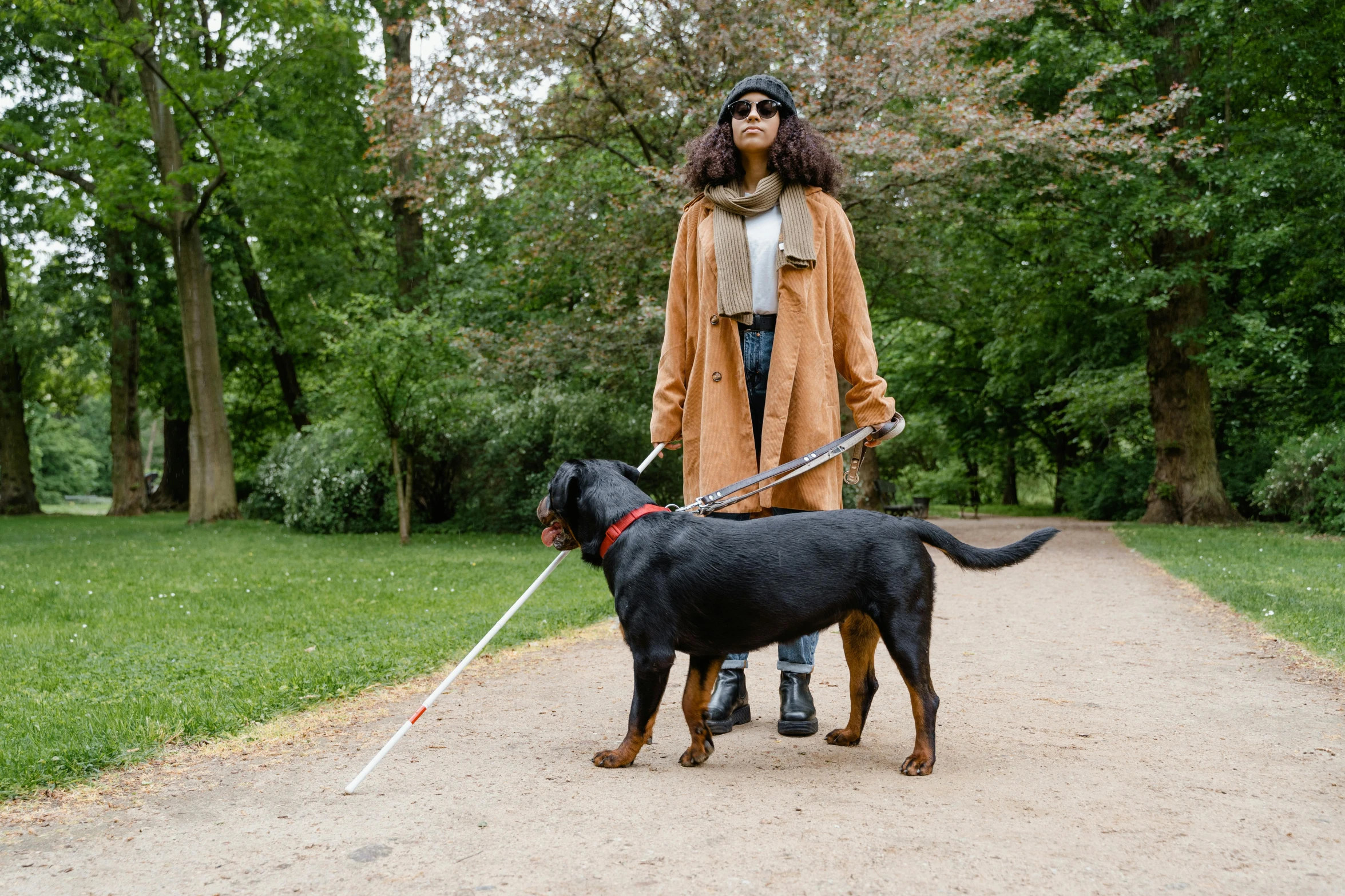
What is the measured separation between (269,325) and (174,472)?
19.1ft

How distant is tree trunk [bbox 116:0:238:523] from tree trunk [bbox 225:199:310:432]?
3.27 metres

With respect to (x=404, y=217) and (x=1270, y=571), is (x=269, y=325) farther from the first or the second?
(x=1270, y=571)

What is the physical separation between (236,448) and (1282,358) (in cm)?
2714

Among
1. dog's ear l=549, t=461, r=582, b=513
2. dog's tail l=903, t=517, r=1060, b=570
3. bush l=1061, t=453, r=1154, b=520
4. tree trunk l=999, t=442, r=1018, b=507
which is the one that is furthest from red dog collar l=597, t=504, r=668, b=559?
tree trunk l=999, t=442, r=1018, b=507

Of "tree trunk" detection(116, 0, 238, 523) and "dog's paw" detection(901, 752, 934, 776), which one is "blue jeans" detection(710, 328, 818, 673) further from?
"tree trunk" detection(116, 0, 238, 523)

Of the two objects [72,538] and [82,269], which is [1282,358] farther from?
[82,269]

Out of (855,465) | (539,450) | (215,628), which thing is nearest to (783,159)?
(855,465)

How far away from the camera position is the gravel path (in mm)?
2688

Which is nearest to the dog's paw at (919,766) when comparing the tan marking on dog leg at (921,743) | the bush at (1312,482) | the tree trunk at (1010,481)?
the tan marking on dog leg at (921,743)

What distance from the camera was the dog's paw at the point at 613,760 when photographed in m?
3.69

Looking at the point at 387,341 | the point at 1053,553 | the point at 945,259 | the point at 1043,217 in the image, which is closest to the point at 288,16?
the point at 387,341

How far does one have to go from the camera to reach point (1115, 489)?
2225 cm

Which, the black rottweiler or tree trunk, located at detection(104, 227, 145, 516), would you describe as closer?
the black rottweiler

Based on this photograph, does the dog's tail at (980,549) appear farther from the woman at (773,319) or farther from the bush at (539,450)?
the bush at (539,450)
